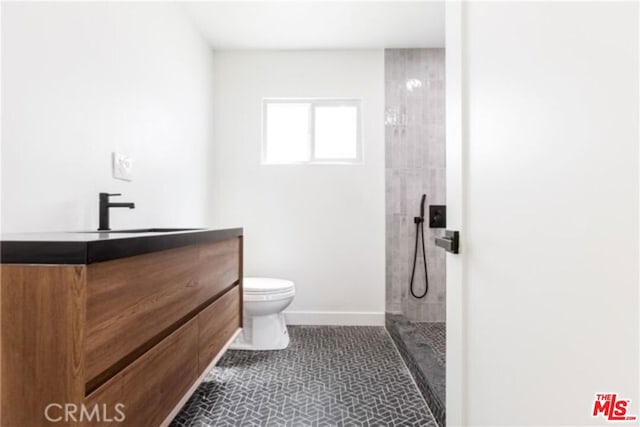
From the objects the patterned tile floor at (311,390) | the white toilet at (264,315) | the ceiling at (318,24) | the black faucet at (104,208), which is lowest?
the patterned tile floor at (311,390)

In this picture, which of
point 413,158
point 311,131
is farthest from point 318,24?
point 413,158

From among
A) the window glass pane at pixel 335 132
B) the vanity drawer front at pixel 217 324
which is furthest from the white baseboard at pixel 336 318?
the window glass pane at pixel 335 132

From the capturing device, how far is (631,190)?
1.51 ft

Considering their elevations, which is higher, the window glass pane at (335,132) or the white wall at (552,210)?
the window glass pane at (335,132)

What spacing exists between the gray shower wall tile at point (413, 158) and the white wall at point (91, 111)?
1661 millimetres

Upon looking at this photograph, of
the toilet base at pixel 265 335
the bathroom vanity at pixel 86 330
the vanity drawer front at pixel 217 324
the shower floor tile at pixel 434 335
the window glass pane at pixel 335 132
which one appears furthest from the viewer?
the window glass pane at pixel 335 132

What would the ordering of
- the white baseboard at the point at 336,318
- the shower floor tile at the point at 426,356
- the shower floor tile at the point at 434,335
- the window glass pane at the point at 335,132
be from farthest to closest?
the window glass pane at the point at 335,132 → the white baseboard at the point at 336,318 → the shower floor tile at the point at 434,335 → the shower floor tile at the point at 426,356

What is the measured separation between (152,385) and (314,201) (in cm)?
216

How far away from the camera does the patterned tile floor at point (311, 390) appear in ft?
5.36

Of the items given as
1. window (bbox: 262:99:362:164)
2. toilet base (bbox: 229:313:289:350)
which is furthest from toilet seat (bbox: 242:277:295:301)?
window (bbox: 262:99:362:164)

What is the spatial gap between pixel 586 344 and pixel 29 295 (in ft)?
3.49

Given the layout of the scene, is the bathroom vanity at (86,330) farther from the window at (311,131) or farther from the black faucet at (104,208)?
the window at (311,131)

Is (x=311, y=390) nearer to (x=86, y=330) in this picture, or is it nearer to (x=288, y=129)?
(x=86, y=330)

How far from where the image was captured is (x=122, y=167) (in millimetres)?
1713
